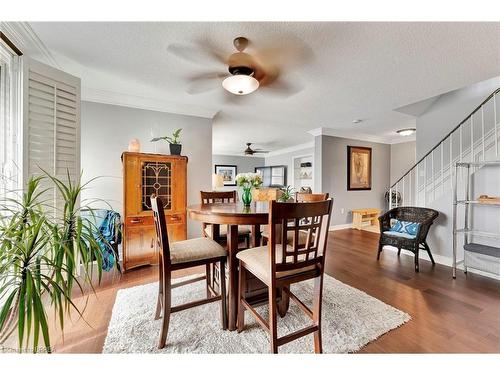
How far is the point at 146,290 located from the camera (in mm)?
2191

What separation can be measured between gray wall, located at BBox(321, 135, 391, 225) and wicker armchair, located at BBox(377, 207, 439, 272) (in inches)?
67.3

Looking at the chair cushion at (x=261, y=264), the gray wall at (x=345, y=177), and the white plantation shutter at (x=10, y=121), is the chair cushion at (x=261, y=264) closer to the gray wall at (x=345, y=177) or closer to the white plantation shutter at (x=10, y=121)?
the white plantation shutter at (x=10, y=121)

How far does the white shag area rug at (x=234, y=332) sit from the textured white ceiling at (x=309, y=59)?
87.9 inches

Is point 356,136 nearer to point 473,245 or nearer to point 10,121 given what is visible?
point 473,245

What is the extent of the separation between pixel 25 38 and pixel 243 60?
1.71 meters

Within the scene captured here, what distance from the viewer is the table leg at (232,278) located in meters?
1.58

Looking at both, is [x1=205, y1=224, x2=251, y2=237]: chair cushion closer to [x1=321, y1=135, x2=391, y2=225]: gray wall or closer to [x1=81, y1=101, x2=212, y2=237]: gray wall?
[x1=81, y1=101, x2=212, y2=237]: gray wall

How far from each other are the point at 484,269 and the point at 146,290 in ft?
12.6

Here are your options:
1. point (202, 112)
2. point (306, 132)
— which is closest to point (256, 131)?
point (306, 132)

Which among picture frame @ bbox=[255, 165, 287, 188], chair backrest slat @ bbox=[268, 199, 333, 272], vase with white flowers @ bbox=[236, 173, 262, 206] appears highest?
picture frame @ bbox=[255, 165, 287, 188]

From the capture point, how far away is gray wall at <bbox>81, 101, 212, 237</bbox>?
112 inches

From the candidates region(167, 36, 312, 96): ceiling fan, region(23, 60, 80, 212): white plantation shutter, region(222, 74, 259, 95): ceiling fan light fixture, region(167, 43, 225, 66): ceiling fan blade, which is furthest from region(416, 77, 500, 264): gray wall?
region(23, 60, 80, 212): white plantation shutter

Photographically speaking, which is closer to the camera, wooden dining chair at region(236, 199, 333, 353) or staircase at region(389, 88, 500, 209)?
wooden dining chair at region(236, 199, 333, 353)

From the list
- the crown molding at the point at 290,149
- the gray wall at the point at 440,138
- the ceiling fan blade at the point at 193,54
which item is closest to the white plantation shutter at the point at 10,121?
the ceiling fan blade at the point at 193,54
